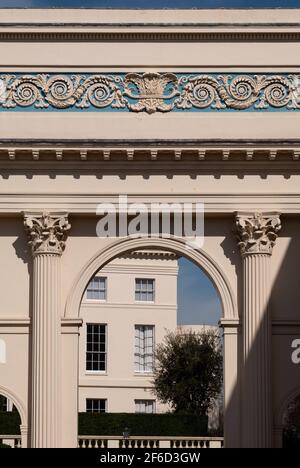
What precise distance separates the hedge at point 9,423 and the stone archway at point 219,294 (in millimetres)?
16266

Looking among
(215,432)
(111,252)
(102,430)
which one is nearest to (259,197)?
(111,252)

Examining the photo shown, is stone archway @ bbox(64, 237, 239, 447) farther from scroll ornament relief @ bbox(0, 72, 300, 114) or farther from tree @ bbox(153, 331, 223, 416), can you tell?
tree @ bbox(153, 331, 223, 416)

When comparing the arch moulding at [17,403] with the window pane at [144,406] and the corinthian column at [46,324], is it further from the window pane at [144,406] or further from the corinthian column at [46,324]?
the window pane at [144,406]

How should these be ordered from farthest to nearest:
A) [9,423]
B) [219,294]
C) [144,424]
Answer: [144,424] → [9,423] → [219,294]

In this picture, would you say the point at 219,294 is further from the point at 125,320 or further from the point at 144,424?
the point at 125,320

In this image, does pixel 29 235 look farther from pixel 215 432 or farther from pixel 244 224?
pixel 215 432

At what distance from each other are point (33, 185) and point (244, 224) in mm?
4007

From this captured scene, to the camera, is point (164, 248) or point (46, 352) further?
point (164, 248)

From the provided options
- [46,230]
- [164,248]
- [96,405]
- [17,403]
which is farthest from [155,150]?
[96,405]

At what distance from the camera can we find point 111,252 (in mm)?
30578

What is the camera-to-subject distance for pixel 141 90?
30.5 m

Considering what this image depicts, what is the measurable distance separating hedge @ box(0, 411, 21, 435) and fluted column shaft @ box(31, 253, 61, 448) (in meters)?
16.4

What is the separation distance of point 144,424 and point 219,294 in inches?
775

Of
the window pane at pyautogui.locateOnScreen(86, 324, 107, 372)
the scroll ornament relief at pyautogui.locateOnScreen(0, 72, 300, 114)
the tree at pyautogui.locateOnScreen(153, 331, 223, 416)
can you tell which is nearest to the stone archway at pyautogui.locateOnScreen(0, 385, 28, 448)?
the scroll ornament relief at pyautogui.locateOnScreen(0, 72, 300, 114)
